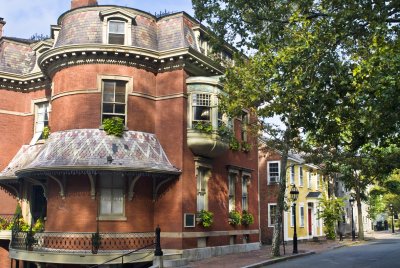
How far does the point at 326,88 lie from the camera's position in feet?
46.3

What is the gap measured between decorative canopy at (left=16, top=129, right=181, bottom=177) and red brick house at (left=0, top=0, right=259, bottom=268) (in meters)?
0.05

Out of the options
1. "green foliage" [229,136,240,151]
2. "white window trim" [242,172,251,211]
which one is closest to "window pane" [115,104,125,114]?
"green foliage" [229,136,240,151]

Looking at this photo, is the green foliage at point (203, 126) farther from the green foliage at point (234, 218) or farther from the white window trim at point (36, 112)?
the white window trim at point (36, 112)

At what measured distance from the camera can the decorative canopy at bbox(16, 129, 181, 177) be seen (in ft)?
64.1

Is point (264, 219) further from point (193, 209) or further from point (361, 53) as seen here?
point (361, 53)

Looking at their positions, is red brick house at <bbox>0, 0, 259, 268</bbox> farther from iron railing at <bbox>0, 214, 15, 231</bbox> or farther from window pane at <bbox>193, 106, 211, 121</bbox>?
iron railing at <bbox>0, 214, 15, 231</bbox>

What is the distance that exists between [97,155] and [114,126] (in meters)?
1.70

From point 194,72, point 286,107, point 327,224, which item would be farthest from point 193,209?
point 327,224

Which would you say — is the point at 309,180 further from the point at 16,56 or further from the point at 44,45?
the point at 16,56

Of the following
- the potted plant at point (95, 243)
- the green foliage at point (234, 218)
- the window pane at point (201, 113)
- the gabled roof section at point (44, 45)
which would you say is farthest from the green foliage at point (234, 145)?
the gabled roof section at point (44, 45)

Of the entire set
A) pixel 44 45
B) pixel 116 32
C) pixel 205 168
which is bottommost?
pixel 205 168

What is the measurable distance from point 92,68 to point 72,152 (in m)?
4.12

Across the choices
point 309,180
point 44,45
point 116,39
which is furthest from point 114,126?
point 309,180

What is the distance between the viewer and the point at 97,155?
65.8 feet
